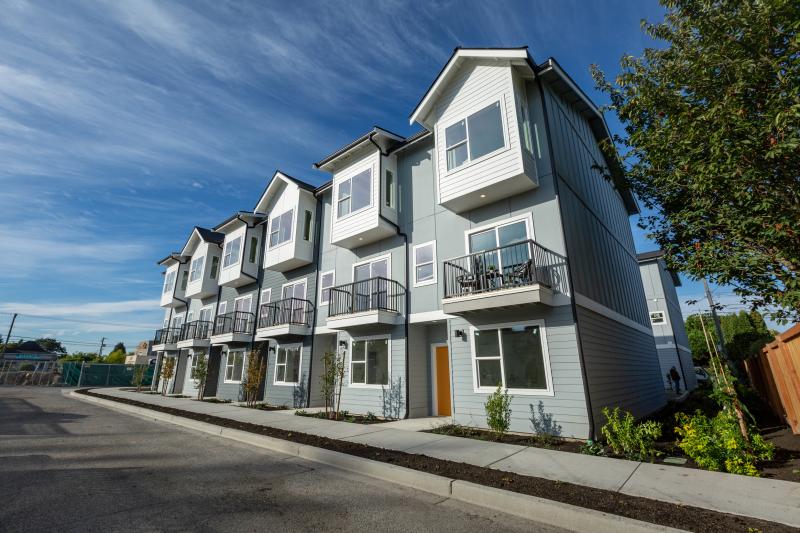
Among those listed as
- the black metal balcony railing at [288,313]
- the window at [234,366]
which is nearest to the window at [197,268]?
the window at [234,366]

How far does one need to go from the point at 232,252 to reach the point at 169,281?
39.4 feet

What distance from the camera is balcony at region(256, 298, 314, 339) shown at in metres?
15.0

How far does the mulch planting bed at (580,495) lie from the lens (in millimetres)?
3666

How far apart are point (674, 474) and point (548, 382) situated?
3157 mm

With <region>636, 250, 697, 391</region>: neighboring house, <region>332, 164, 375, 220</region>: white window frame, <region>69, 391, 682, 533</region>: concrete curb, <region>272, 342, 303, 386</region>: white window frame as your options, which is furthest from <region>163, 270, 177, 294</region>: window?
<region>636, 250, 697, 391</region>: neighboring house

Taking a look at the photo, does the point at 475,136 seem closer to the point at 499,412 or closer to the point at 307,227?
the point at 499,412

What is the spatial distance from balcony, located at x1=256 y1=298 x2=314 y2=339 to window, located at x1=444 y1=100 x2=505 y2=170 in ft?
30.1

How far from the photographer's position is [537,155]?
10.1 meters

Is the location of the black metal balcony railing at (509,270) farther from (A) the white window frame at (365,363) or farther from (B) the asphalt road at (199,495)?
(B) the asphalt road at (199,495)

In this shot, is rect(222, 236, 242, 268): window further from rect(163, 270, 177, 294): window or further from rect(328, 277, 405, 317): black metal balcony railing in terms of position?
rect(163, 270, 177, 294): window

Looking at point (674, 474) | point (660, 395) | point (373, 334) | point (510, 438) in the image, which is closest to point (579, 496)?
point (674, 474)

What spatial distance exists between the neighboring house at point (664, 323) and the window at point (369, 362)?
17.9 m

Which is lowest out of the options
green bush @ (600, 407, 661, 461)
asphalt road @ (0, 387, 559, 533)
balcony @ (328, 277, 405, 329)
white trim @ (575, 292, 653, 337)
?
asphalt road @ (0, 387, 559, 533)

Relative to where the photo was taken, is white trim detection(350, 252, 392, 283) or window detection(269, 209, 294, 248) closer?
white trim detection(350, 252, 392, 283)
